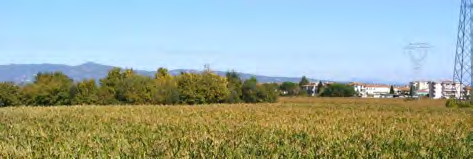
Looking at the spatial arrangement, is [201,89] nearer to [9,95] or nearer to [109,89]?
[109,89]

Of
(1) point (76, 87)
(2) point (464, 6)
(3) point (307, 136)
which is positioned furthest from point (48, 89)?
(3) point (307, 136)

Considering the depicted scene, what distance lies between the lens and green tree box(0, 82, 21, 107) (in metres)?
87.9

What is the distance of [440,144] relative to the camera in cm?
1938

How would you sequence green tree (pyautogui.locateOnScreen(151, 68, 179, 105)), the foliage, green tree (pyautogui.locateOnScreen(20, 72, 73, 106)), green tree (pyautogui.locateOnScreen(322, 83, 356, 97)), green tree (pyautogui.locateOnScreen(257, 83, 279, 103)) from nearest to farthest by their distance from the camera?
the foliage < green tree (pyautogui.locateOnScreen(151, 68, 179, 105)) < green tree (pyautogui.locateOnScreen(20, 72, 73, 106)) < green tree (pyautogui.locateOnScreen(257, 83, 279, 103)) < green tree (pyautogui.locateOnScreen(322, 83, 356, 97))

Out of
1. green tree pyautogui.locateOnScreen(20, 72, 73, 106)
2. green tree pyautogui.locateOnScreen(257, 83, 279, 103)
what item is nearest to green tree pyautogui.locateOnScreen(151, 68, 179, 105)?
green tree pyautogui.locateOnScreen(20, 72, 73, 106)

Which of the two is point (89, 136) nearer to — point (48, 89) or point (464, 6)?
point (464, 6)

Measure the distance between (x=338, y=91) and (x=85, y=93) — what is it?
335 ft

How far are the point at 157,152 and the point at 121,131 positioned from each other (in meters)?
9.15

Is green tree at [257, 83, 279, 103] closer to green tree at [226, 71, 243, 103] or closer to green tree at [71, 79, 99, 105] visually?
green tree at [226, 71, 243, 103]

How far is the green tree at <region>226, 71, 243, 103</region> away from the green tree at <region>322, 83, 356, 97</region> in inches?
2929

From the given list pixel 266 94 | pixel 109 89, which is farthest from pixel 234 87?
pixel 109 89

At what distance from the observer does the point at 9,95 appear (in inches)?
3469

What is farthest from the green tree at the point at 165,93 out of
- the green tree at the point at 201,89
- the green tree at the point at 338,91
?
the green tree at the point at 338,91

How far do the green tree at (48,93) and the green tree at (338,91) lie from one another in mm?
95605
